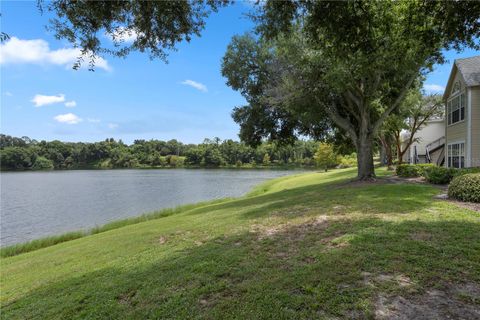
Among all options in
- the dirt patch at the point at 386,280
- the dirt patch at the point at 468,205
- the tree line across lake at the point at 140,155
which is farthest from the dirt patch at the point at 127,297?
the tree line across lake at the point at 140,155

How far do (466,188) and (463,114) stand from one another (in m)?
10.5

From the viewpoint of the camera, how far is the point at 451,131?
1945 centimetres

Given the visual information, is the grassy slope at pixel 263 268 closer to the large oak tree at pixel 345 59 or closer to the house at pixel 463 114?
the large oak tree at pixel 345 59

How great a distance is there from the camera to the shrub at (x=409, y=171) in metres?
17.4

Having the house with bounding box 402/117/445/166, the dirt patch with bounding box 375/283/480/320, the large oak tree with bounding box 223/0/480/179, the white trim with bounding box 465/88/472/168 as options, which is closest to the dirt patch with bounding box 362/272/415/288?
the dirt patch with bounding box 375/283/480/320

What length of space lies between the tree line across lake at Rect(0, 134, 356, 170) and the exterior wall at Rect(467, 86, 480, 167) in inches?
3305

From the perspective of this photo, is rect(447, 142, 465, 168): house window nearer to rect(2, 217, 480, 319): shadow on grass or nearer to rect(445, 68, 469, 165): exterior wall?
rect(445, 68, 469, 165): exterior wall

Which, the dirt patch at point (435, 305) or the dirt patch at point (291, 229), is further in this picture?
the dirt patch at point (291, 229)

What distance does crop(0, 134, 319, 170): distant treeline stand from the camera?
355 feet

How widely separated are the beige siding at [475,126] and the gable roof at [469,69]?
0.39 metres

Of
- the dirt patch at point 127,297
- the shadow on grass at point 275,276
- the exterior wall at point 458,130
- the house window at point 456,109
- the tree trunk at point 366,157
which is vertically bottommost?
the dirt patch at point 127,297

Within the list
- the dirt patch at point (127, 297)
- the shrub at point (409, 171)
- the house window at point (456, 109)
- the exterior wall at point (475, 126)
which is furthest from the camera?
the house window at point (456, 109)

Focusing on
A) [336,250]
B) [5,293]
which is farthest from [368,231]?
[5,293]

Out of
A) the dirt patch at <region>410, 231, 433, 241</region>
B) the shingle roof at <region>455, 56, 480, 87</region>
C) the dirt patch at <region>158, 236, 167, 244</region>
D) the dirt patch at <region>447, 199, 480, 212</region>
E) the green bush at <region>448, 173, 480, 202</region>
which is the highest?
the shingle roof at <region>455, 56, 480, 87</region>
